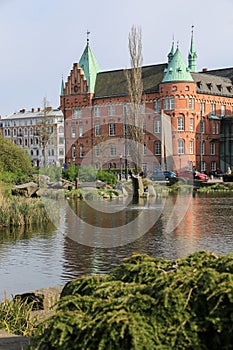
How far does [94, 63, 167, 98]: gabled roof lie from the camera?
86.6 m

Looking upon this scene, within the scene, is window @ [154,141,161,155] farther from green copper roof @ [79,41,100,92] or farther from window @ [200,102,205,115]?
green copper roof @ [79,41,100,92]

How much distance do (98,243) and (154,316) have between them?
14.0m

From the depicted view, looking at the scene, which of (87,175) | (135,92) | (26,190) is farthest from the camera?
(135,92)

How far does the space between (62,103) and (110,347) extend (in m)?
92.3

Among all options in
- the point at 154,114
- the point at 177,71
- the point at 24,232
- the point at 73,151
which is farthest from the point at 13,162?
the point at 73,151

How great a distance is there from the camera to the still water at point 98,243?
12812 mm

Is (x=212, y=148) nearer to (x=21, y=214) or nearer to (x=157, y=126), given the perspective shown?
(x=157, y=126)

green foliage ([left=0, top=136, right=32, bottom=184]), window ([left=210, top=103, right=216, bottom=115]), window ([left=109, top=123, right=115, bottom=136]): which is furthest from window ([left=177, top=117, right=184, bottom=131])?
green foliage ([left=0, top=136, right=32, bottom=184])

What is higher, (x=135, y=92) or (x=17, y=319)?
(x=135, y=92)

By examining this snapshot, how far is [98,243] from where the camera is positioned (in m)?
17.7

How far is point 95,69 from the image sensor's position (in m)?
93.7

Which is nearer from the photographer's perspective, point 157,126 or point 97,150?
point 157,126

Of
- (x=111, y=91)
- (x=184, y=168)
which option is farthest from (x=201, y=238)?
(x=111, y=91)

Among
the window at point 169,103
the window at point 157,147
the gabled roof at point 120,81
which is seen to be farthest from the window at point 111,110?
the window at point 169,103
